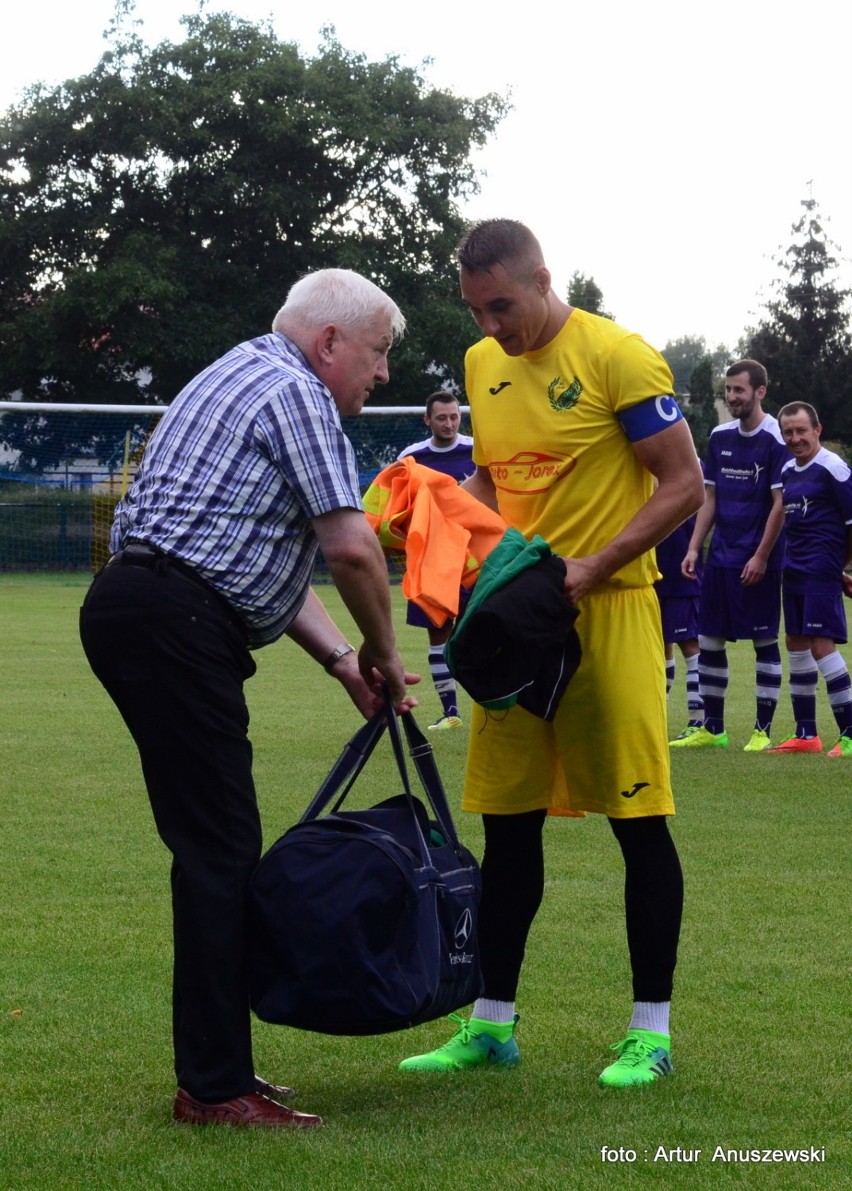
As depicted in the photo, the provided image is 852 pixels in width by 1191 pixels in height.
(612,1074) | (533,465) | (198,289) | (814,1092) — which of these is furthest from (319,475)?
(198,289)

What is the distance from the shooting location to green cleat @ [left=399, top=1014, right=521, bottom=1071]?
4219 millimetres

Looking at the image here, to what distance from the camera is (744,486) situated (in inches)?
431

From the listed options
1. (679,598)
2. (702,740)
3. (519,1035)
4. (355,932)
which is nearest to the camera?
(355,932)

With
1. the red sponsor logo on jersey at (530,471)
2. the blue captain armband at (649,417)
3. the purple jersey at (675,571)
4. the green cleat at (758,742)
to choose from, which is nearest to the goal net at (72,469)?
the purple jersey at (675,571)

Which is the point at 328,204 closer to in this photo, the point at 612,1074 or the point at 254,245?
the point at 254,245

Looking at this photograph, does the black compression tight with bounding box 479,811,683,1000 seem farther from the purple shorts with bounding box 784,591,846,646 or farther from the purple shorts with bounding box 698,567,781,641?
the purple shorts with bounding box 698,567,781,641

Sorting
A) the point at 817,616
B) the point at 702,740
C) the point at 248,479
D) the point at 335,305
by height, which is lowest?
the point at 702,740

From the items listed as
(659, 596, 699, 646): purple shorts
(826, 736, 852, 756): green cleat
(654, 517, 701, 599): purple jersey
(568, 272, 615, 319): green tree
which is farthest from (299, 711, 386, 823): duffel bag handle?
(568, 272, 615, 319): green tree

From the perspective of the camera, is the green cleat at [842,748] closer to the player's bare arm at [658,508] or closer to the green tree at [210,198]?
the player's bare arm at [658,508]

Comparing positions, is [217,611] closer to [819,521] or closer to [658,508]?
[658,508]

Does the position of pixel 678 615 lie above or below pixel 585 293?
below

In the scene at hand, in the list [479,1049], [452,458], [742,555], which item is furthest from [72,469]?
[479,1049]

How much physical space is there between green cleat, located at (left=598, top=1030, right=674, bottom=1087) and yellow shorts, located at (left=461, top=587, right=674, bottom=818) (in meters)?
0.58

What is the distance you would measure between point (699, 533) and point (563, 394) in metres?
7.45
